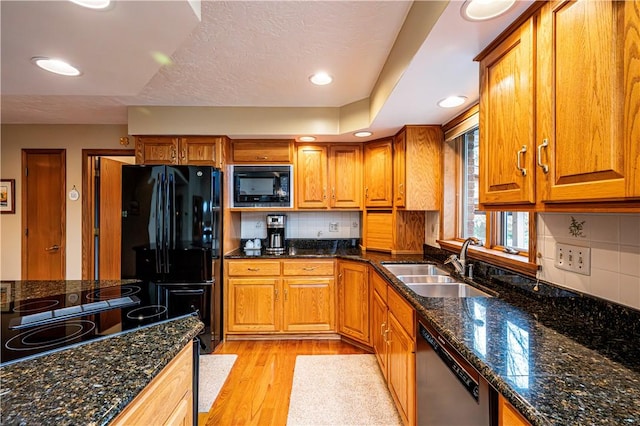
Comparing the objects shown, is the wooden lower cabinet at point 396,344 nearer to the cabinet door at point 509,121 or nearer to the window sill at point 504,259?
the window sill at point 504,259

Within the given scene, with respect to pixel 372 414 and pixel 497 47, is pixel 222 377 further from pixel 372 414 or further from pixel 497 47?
pixel 497 47

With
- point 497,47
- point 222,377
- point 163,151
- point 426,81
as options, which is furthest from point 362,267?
point 163,151

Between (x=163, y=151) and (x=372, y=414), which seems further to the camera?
(x=163, y=151)

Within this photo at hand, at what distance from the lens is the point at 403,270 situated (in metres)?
2.51

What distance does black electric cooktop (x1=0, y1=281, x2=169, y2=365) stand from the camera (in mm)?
954

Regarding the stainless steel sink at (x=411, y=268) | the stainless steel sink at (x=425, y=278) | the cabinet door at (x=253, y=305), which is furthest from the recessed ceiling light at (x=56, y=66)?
the stainless steel sink at (x=411, y=268)

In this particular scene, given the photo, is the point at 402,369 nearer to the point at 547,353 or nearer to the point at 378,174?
the point at 547,353

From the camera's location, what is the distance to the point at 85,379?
2.50 ft

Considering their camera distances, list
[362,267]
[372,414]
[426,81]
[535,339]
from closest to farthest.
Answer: [535,339], [426,81], [372,414], [362,267]

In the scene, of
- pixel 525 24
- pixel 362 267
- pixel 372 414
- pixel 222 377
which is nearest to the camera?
pixel 525 24

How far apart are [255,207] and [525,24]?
262 centimetres

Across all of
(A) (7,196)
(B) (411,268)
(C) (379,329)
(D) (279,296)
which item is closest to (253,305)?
(D) (279,296)

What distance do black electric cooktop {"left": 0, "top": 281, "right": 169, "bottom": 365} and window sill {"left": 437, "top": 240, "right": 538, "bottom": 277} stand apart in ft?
5.71

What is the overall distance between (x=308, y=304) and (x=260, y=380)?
2.82ft
